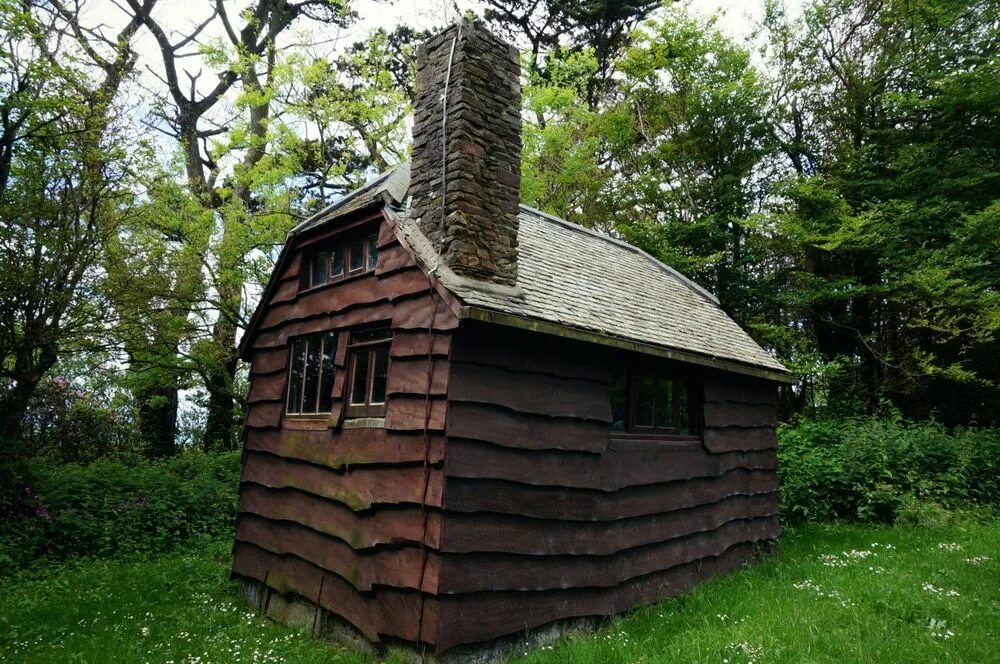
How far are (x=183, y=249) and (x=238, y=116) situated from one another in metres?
5.37

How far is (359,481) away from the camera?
7.02 metres

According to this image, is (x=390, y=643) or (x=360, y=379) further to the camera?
(x=360, y=379)

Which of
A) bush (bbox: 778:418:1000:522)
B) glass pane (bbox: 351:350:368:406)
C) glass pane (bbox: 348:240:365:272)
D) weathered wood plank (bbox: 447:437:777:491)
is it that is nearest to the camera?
weathered wood plank (bbox: 447:437:777:491)

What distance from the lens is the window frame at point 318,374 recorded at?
8.11 metres

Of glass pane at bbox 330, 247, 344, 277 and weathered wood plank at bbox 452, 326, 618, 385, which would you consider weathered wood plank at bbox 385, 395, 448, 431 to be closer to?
weathered wood plank at bbox 452, 326, 618, 385

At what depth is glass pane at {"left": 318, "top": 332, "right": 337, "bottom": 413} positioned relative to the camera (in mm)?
8094

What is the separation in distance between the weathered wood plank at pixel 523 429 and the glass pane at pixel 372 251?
2.34 meters

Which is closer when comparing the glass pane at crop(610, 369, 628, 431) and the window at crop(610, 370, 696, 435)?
the glass pane at crop(610, 369, 628, 431)

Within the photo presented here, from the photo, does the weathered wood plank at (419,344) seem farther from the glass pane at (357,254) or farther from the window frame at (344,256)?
the glass pane at (357,254)

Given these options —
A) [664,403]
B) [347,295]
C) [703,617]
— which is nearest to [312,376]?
[347,295]

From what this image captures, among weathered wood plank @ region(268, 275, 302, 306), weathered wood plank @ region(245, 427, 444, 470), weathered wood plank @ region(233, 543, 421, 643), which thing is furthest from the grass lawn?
weathered wood plank @ region(268, 275, 302, 306)

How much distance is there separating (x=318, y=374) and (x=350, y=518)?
2.07 metres

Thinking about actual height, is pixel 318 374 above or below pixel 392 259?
below

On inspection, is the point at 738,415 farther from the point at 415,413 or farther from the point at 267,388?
the point at 267,388
